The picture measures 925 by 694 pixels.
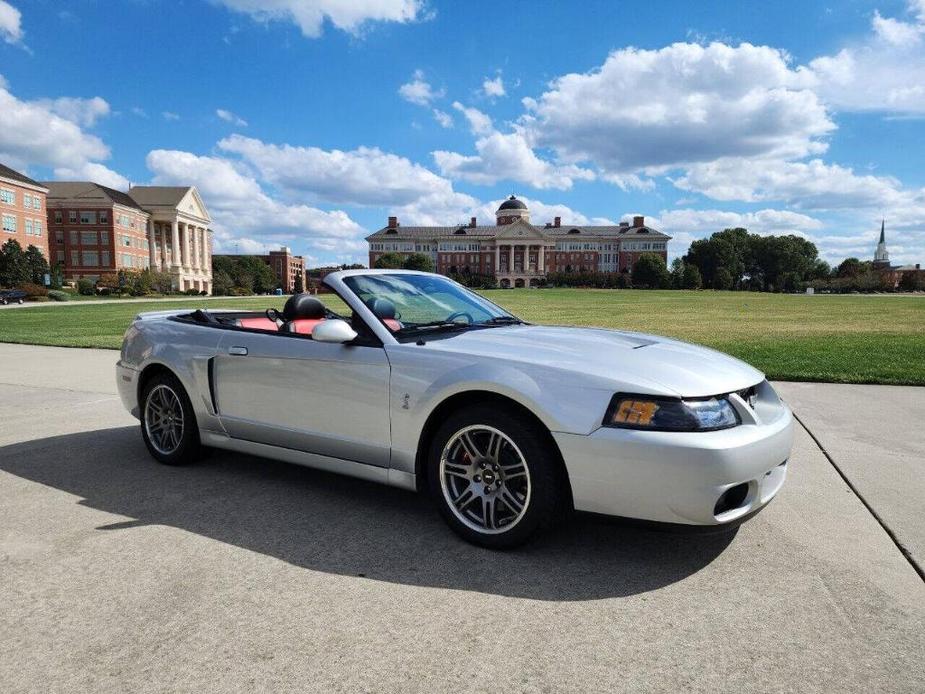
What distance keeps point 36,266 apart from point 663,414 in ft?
267

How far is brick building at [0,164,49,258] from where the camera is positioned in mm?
75000

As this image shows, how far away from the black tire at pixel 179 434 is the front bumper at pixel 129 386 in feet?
0.28

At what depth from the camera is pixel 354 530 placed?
3.49 metres

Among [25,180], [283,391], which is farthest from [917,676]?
[25,180]

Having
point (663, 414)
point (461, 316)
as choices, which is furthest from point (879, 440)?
point (461, 316)

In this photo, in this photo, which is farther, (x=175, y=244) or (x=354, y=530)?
(x=175, y=244)

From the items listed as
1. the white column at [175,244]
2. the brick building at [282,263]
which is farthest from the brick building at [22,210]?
the brick building at [282,263]

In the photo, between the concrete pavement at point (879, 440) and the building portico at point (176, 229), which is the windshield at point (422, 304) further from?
the building portico at point (176, 229)

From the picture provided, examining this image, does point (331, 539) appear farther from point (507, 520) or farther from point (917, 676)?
point (917, 676)

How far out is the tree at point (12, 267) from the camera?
6391 centimetres

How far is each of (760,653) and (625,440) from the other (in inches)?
36.7

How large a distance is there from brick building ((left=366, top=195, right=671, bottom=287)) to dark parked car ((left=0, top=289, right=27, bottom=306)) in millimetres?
103403

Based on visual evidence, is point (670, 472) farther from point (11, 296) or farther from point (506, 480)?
point (11, 296)

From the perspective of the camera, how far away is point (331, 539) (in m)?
3.36
